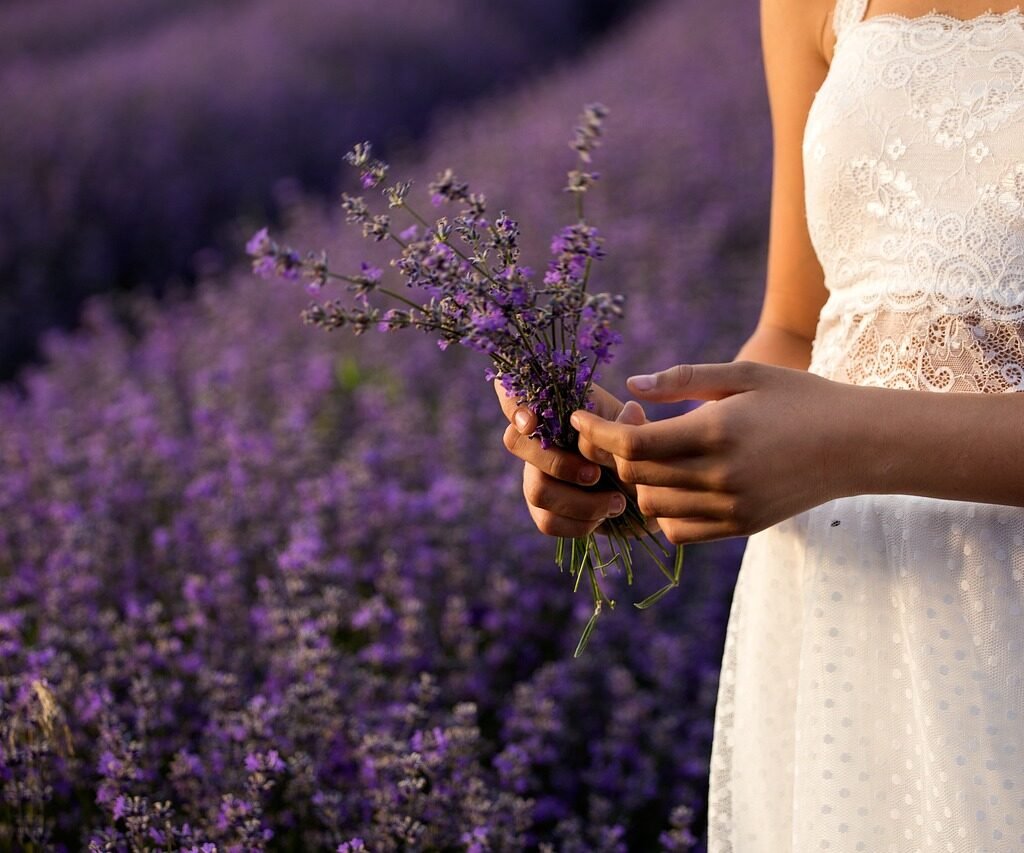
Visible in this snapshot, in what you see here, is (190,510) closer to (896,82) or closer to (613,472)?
(613,472)

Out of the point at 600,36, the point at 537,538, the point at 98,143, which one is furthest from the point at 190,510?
the point at 600,36

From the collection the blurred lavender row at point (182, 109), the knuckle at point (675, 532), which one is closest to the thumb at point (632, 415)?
the knuckle at point (675, 532)

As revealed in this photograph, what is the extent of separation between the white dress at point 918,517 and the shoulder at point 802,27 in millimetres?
109

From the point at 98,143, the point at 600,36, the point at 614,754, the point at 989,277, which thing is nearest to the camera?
the point at 989,277

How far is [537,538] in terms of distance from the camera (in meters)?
2.69

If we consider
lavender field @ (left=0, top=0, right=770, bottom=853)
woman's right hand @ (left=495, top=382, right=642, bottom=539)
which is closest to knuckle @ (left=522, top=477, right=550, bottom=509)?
woman's right hand @ (left=495, top=382, right=642, bottom=539)

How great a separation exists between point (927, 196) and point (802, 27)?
0.35 meters

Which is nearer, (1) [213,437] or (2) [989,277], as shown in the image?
(2) [989,277]

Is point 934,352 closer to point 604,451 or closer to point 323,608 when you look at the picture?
point 604,451

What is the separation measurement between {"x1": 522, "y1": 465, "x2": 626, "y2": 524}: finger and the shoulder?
25.8 inches

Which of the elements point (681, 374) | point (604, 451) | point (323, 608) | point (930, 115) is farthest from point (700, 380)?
point (323, 608)

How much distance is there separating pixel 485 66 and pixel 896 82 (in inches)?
338

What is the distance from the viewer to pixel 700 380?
106 cm

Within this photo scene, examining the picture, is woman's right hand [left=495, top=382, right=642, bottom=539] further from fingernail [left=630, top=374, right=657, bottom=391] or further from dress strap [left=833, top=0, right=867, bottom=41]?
dress strap [left=833, top=0, right=867, bottom=41]
